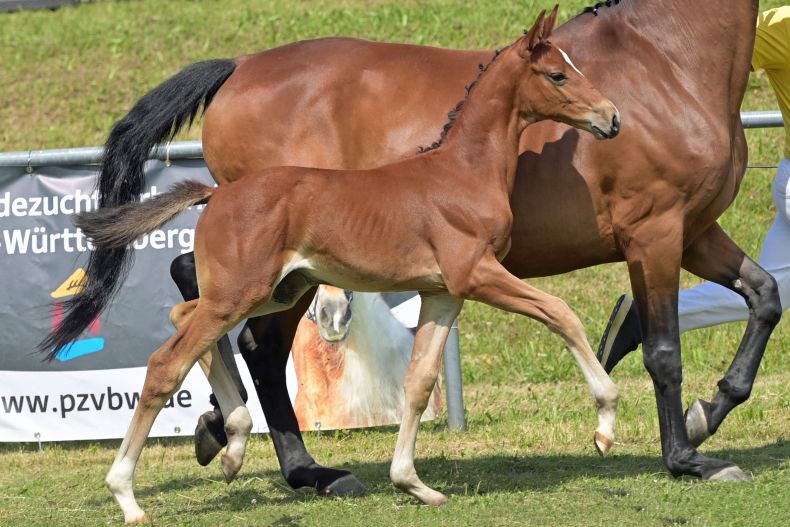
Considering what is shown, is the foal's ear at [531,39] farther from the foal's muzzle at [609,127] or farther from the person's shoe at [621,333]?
the person's shoe at [621,333]

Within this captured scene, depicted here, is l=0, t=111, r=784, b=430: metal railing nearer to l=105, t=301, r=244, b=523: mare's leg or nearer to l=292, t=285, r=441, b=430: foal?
l=292, t=285, r=441, b=430: foal

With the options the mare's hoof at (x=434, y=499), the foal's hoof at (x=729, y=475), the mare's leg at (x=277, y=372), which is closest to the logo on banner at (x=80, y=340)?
the mare's leg at (x=277, y=372)

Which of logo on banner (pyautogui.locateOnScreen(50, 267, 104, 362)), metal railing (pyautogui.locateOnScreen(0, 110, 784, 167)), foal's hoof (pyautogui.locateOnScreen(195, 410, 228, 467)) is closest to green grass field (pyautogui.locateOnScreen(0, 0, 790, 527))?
foal's hoof (pyautogui.locateOnScreen(195, 410, 228, 467))

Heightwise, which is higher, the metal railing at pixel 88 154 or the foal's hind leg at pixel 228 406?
the metal railing at pixel 88 154

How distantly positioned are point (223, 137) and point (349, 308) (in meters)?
1.78

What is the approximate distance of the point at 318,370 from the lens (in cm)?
727

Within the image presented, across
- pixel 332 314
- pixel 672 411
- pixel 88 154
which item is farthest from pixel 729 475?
pixel 88 154

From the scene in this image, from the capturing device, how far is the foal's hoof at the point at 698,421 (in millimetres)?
5676

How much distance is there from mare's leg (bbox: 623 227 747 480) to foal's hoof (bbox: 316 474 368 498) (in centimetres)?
139

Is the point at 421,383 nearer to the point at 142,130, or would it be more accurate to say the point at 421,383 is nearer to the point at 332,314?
the point at 142,130

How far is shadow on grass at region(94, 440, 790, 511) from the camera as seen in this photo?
554 cm

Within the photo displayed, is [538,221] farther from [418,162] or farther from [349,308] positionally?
[349,308]

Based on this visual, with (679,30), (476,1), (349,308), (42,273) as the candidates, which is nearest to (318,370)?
(349,308)

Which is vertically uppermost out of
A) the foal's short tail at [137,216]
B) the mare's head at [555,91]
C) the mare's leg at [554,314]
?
the mare's head at [555,91]
